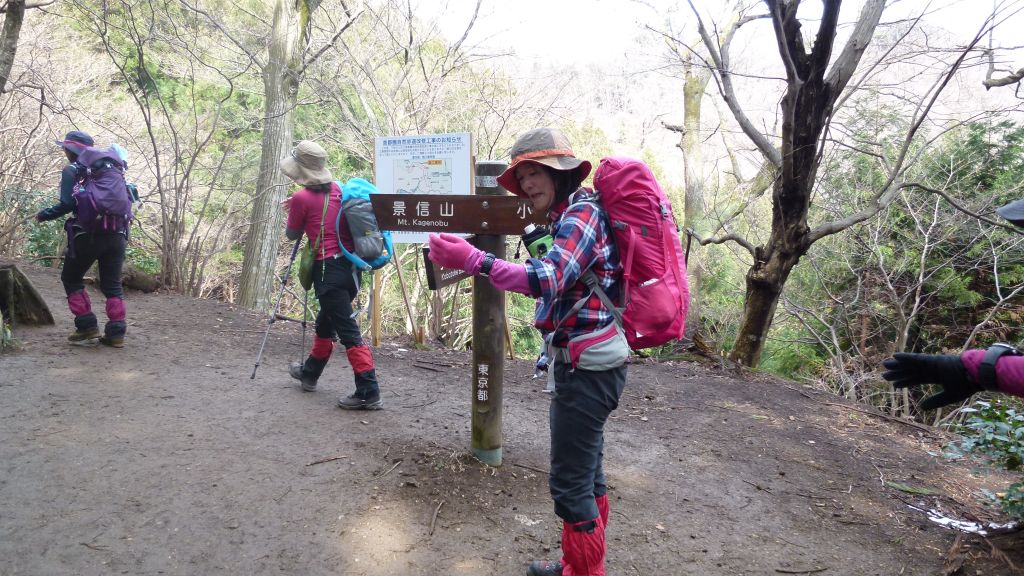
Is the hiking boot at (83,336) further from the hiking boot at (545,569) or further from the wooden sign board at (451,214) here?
the hiking boot at (545,569)

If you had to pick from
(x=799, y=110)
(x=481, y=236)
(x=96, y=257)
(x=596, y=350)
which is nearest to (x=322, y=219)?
(x=481, y=236)

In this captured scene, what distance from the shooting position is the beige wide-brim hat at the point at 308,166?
4398 millimetres

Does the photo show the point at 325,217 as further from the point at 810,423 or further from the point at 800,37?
the point at 800,37

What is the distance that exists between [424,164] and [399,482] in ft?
11.7

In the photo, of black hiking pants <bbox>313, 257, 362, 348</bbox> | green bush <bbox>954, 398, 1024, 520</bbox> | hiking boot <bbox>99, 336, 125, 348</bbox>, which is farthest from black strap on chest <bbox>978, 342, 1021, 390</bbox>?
hiking boot <bbox>99, 336, 125, 348</bbox>

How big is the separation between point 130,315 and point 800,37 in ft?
25.6

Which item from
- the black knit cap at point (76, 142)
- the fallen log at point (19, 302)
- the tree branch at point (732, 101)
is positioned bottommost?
the fallen log at point (19, 302)

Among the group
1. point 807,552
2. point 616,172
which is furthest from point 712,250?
point 616,172

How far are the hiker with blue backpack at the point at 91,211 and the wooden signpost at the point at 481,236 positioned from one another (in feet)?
9.97

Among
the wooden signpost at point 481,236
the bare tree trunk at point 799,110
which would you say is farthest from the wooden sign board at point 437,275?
the bare tree trunk at point 799,110

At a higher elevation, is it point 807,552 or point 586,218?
point 586,218

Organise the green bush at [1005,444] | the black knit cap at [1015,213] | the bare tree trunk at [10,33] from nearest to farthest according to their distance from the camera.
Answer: the black knit cap at [1015,213] < the green bush at [1005,444] < the bare tree trunk at [10,33]

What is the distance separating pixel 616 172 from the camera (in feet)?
7.49

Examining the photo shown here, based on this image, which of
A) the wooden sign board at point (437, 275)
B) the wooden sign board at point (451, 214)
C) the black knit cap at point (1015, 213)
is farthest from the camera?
the wooden sign board at point (437, 275)
